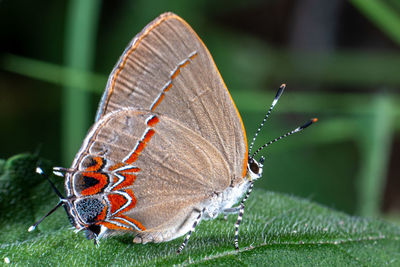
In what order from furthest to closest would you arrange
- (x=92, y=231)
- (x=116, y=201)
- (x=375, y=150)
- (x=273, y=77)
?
(x=273, y=77)
(x=375, y=150)
(x=116, y=201)
(x=92, y=231)

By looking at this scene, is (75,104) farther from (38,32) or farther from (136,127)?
(136,127)

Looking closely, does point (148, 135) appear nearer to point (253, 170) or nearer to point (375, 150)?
point (253, 170)

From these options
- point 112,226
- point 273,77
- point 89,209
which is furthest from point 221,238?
point 273,77

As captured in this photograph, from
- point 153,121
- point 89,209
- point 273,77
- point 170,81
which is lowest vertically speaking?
point 89,209

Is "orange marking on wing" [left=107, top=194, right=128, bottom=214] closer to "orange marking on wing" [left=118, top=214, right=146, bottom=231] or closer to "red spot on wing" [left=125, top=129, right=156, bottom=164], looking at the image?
"orange marking on wing" [left=118, top=214, right=146, bottom=231]

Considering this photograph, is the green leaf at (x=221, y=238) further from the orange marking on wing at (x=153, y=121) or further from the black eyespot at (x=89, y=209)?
the orange marking on wing at (x=153, y=121)

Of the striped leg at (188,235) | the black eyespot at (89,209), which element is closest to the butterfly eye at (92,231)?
the black eyespot at (89,209)

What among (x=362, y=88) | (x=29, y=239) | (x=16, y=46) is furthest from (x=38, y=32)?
(x=362, y=88)

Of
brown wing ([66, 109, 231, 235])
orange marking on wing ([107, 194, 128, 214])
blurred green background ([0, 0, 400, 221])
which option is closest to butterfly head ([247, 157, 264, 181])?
brown wing ([66, 109, 231, 235])
